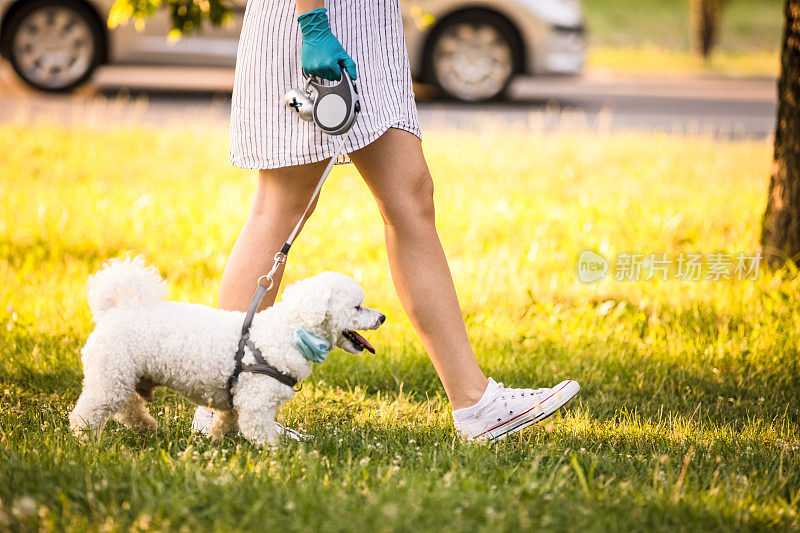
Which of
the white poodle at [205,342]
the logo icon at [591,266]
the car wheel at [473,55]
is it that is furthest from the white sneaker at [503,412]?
the car wheel at [473,55]

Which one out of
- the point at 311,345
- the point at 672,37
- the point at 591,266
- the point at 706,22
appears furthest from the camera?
the point at 672,37

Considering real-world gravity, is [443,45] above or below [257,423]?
above

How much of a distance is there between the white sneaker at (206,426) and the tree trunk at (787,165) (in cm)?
298

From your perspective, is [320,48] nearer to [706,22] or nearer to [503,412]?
[503,412]

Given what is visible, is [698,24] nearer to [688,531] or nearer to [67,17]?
[67,17]

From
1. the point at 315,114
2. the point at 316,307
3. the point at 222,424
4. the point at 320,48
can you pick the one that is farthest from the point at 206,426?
the point at 320,48

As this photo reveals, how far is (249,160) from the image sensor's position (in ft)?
9.02

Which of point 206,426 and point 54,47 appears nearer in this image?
point 206,426

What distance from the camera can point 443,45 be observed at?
956 centimetres

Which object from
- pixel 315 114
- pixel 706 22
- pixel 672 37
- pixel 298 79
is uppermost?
pixel 672 37

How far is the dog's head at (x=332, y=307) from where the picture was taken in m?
2.39

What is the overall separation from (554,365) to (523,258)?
1.43m

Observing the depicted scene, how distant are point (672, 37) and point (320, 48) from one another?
796 inches

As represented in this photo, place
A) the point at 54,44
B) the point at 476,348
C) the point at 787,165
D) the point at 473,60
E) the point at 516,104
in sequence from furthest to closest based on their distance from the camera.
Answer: the point at 516,104
the point at 473,60
the point at 54,44
the point at 787,165
the point at 476,348
